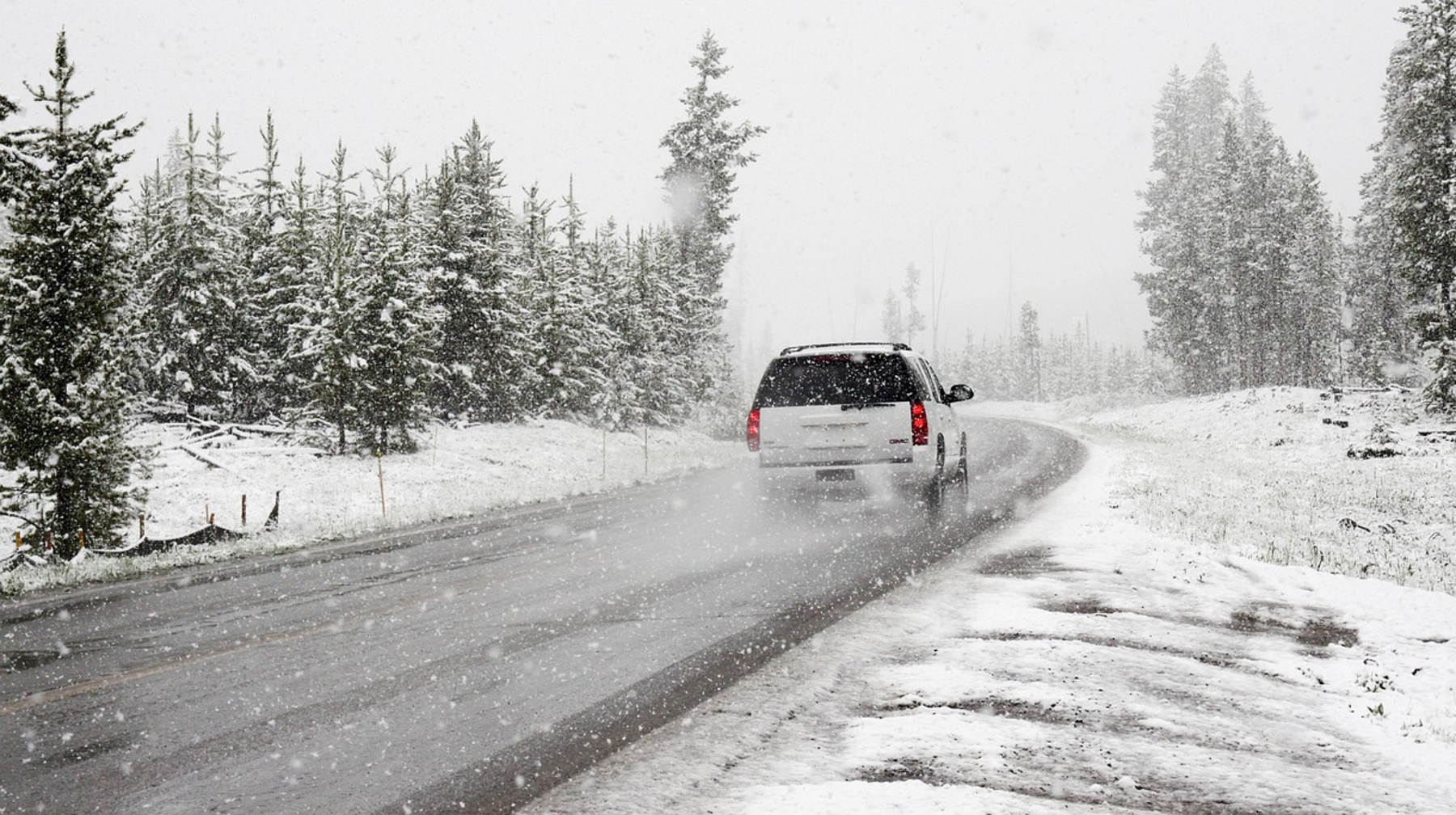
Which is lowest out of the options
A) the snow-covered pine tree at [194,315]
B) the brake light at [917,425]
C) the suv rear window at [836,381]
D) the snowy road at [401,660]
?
the snowy road at [401,660]

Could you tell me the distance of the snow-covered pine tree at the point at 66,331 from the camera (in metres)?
13.2

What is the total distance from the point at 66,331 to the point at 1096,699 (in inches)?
596

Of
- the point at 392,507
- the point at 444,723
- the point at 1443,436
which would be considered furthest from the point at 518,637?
the point at 1443,436

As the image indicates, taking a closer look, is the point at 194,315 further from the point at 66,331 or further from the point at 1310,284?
the point at 1310,284

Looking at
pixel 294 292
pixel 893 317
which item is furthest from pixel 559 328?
pixel 893 317

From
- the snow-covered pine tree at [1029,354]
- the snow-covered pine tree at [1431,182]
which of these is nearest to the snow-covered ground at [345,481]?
the snow-covered pine tree at [1431,182]

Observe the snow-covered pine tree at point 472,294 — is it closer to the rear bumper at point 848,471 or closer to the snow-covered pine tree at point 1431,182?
the rear bumper at point 848,471

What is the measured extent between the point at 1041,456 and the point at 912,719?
1789 centimetres

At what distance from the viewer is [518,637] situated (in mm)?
5828

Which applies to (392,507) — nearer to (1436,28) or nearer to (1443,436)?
(1443,436)

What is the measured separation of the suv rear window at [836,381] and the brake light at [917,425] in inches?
5.4

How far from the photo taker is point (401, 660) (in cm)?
534

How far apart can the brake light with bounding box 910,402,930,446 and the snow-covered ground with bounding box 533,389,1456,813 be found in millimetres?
2083

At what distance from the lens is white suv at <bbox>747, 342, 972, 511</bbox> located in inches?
444
